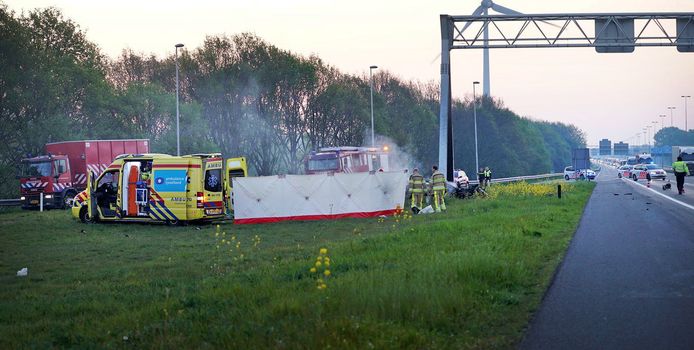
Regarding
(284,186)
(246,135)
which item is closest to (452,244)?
(284,186)

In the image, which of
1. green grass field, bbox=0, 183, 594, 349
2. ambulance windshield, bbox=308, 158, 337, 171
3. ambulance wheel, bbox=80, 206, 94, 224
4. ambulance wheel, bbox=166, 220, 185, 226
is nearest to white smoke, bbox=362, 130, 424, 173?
ambulance windshield, bbox=308, 158, 337, 171

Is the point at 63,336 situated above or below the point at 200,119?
below

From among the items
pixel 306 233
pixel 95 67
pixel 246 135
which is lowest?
pixel 306 233

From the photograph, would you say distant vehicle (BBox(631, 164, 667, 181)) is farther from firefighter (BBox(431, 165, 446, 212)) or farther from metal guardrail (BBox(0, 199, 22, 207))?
metal guardrail (BBox(0, 199, 22, 207))

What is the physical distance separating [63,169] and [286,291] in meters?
32.0

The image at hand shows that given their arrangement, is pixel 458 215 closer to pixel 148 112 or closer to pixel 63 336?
pixel 63 336

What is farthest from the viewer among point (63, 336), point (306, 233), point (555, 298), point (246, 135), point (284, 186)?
point (246, 135)

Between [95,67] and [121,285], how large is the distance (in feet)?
154

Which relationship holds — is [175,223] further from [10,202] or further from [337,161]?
[10,202]

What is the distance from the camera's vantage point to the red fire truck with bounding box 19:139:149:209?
1549 inches

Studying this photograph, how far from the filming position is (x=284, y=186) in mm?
28469

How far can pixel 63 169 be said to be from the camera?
40031 mm

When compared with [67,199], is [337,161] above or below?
above

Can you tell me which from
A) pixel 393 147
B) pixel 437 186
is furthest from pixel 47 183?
pixel 393 147
